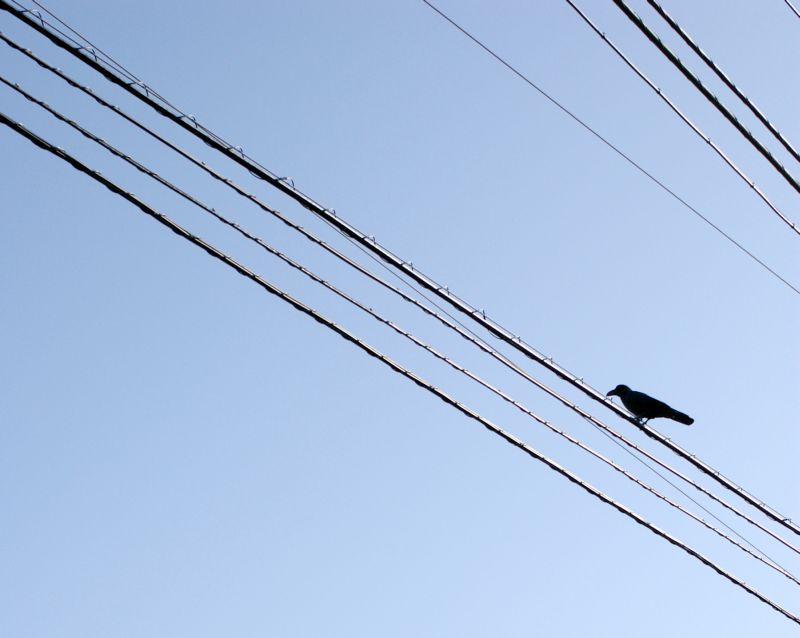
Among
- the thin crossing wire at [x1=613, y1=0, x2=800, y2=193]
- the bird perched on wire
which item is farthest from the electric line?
the bird perched on wire

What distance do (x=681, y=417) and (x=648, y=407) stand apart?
57cm

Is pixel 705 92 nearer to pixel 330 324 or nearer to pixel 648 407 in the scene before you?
pixel 330 324

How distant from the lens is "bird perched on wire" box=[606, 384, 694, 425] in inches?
561

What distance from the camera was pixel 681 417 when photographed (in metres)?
14.7

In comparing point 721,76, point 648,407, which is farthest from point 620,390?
point 721,76

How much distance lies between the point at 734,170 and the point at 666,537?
2692 mm

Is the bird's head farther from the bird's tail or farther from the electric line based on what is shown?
the electric line

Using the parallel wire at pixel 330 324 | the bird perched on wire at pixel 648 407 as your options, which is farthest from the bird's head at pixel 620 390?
the parallel wire at pixel 330 324

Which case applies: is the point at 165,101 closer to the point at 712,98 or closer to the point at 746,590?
the point at 712,98

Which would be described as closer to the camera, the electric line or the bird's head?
the electric line

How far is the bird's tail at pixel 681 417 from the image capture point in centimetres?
1446

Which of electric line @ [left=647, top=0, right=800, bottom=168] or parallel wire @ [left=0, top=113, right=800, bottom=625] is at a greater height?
electric line @ [left=647, top=0, right=800, bottom=168]

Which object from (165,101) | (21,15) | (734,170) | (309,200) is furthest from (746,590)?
(21,15)

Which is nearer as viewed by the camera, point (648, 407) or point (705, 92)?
point (705, 92)
